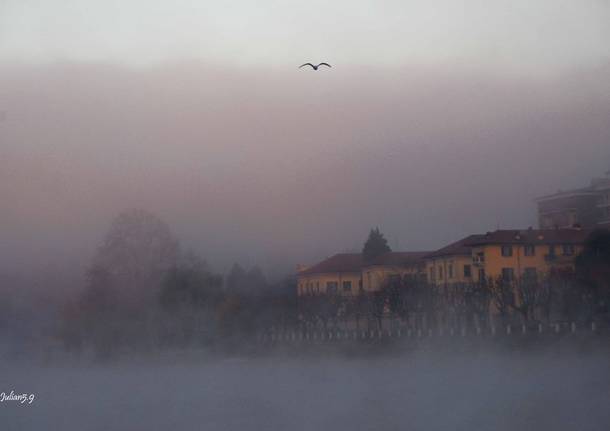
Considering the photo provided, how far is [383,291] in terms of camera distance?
105 feet

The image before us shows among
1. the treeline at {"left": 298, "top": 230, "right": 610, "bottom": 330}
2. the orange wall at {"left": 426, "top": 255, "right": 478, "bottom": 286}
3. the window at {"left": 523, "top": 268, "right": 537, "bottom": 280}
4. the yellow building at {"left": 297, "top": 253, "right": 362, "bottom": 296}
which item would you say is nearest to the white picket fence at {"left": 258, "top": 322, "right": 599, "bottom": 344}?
the treeline at {"left": 298, "top": 230, "right": 610, "bottom": 330}

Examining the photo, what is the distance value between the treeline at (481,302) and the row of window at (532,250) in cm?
46

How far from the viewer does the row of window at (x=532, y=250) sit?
2734cm

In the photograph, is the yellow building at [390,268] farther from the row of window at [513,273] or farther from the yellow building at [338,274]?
Answer: the row of window at [513,273]

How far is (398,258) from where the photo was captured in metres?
35.6

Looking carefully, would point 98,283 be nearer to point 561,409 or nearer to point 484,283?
point 561,409

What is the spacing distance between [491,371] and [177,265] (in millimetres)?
7620

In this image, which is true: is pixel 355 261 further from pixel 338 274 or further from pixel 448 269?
pixel 448 269

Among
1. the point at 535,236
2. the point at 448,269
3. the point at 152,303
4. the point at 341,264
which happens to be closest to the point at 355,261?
the point at 341,264

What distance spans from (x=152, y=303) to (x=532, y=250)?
1249 centimetres

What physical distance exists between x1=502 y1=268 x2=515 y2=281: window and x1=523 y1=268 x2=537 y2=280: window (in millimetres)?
414

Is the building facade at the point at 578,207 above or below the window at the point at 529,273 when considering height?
above
